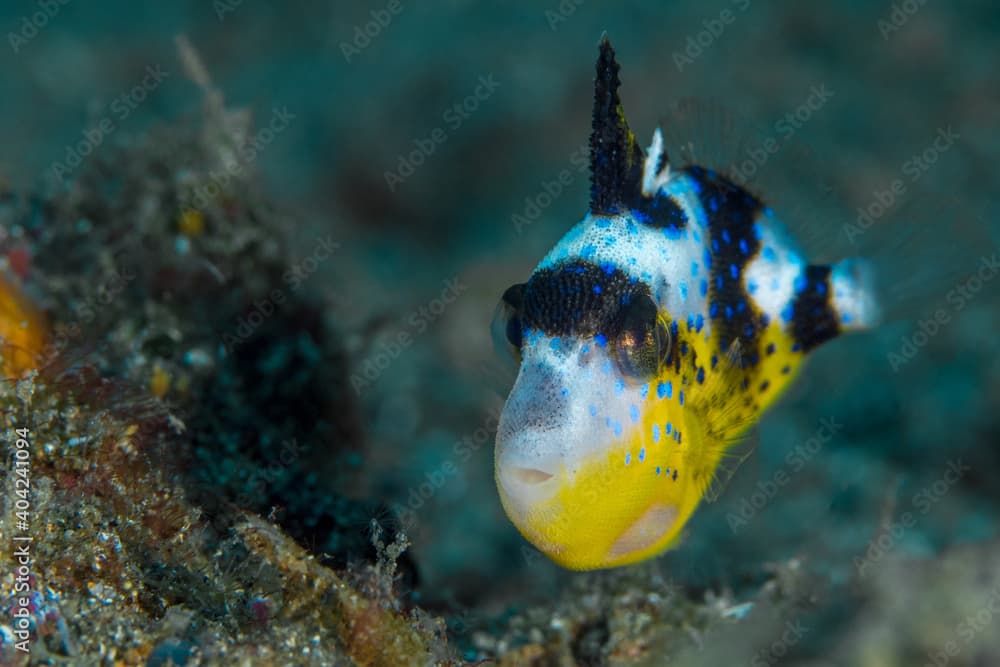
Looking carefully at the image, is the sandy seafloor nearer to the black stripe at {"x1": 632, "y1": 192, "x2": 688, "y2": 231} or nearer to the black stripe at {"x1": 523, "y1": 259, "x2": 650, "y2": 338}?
the black stripe at {"x1": 523, "y1": 259, "x2": 650, "y2": 338}

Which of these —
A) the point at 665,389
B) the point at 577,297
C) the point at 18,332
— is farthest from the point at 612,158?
the point at 18,332

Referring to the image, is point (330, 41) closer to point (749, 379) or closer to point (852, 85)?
point (852, 85)

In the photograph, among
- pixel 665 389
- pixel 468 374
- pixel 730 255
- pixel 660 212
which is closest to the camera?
pixel 665 389

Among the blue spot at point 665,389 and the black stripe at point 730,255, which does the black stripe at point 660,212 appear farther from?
the blue spot at point 665,389

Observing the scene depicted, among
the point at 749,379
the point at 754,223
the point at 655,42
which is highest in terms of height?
the point at 655,42

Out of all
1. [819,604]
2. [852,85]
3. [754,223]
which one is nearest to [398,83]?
[852,85]

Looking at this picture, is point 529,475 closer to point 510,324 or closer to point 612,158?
point 510,324
